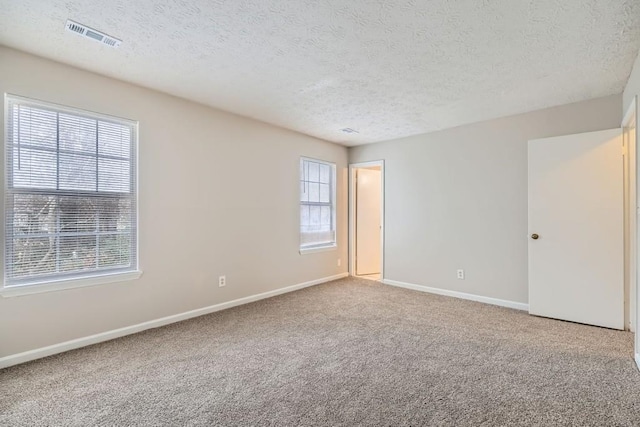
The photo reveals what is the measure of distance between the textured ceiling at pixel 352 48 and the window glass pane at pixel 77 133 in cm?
47

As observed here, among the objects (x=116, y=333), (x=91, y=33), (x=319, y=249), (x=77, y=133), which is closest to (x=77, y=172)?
(x=77, y=133)

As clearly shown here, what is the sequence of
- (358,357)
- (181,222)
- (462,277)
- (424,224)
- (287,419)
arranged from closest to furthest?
(287,419) → (358,357) → (181,222) → (462,277) → (424,224)

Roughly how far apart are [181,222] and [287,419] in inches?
93.0

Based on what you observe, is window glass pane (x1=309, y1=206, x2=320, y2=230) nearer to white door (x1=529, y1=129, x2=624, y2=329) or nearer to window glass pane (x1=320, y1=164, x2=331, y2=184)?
window glass pane (x1=320, y1=164, x2=331, y2=184)

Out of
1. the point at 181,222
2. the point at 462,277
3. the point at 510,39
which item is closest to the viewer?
the point at 510,39

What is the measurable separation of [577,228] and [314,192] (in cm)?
339

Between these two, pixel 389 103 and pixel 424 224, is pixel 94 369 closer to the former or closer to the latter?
pixel 389 103

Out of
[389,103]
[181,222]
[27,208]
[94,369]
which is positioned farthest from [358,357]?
[27,208]

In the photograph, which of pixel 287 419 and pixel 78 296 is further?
pixel 78 296

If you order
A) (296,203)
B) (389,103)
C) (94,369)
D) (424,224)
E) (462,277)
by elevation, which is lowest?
(94,369)

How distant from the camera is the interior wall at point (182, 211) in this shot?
8.26ft

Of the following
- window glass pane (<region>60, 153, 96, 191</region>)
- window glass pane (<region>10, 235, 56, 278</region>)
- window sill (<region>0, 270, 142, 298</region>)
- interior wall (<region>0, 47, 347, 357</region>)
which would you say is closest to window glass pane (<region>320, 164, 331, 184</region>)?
interior wall (<region>0, 47, 347, 357</region>)

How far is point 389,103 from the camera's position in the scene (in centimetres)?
342

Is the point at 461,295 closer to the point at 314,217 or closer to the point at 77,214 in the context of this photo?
the point at 314,217
